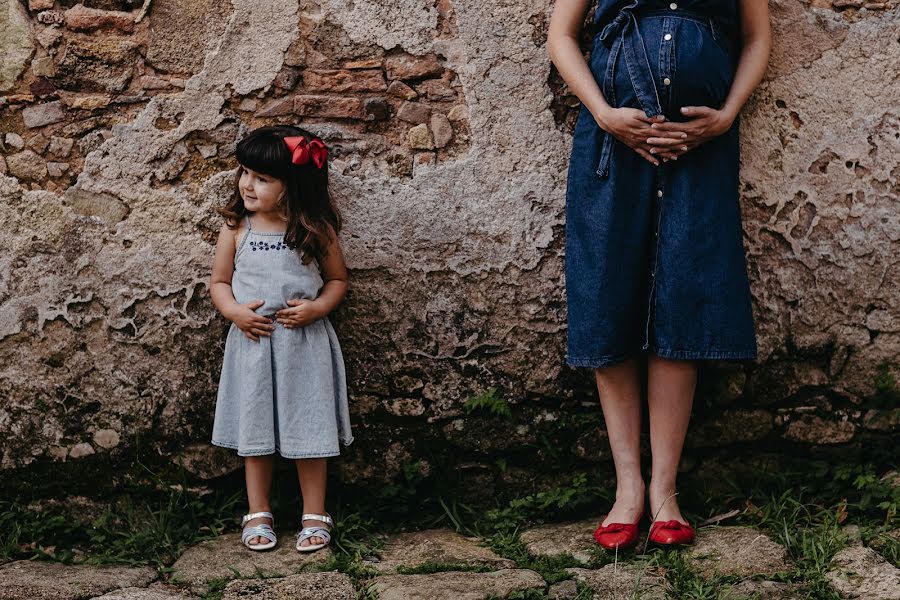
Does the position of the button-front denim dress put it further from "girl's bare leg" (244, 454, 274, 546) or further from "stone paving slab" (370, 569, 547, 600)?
"girl's bare leg" (244, 454, 274, 546)

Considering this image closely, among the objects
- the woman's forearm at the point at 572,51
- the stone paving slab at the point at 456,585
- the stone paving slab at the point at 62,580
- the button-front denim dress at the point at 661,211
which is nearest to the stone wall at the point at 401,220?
the woman's forearm at the point at 572,51

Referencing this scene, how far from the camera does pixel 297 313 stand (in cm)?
265

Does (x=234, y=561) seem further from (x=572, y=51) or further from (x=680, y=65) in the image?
(x=680, y=65)

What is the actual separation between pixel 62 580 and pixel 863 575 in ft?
7.30

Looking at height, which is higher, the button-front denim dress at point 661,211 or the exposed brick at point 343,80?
the exposed brick at point 343,80

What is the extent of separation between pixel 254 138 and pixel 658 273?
125 cm

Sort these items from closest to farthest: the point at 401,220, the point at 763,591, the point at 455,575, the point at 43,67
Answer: the point at 763,591 → the point at 455,575 → the point at 43,67 → the point at 401,220

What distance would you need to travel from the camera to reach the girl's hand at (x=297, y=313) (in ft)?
8.69

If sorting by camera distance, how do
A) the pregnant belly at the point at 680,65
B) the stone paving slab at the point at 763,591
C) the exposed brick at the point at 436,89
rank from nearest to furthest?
the stone paving slab at the point at 763,591 → the pregnant belly at the point at 680,65 → the exposed brick at the point at 436,89

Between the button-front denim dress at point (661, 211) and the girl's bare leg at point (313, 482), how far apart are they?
2.83ft

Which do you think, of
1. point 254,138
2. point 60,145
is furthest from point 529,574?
point 60,145

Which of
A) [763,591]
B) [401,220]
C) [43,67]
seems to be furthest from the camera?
[401,220]

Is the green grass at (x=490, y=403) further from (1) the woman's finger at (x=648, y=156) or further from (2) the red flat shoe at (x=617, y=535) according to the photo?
(1) the woman's finger at (x=648, y=156)

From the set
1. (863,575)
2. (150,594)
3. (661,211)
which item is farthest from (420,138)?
(863,575)
